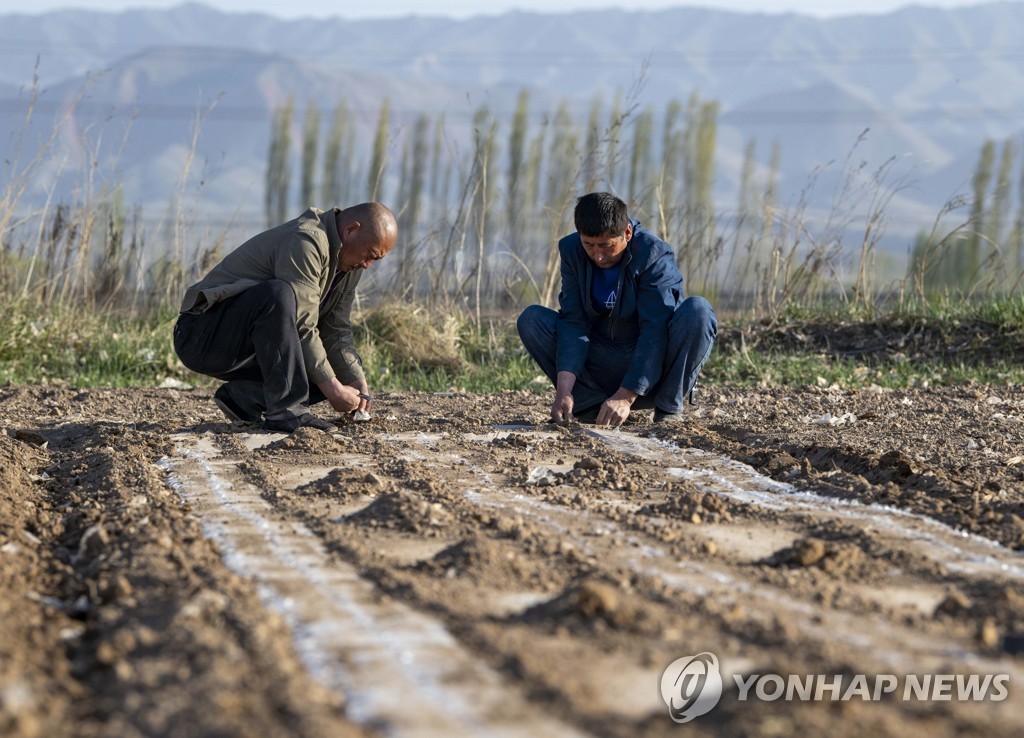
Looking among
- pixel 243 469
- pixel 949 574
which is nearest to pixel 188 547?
pixel 243 469

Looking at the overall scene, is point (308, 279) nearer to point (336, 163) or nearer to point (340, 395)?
point (340, 395)

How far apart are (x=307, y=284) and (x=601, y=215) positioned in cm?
117

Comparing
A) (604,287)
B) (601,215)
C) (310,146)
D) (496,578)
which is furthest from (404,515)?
(310,146)

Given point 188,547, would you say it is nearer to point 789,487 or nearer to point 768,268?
point 789,487

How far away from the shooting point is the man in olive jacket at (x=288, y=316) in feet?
14.9

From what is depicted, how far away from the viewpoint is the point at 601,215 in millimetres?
4469

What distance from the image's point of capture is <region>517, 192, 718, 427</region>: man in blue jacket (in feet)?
15.7

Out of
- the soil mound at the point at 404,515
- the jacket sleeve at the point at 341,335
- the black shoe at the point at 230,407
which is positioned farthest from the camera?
the black shoe at the point at 230,407

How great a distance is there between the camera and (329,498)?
11.9 ft

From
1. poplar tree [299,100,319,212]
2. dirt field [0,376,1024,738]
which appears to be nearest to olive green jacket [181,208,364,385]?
dirt field [0,376,1024,738]

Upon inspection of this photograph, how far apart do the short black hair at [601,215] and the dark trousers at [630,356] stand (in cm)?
55

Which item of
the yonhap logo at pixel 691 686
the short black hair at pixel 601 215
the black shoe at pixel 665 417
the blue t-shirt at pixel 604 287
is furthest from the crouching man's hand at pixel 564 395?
the yonhap logo at pixel 691 686

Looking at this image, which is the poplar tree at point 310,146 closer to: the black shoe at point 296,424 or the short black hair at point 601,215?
the black shoe at point 296,424

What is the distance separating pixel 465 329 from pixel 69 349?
8.07 ft
